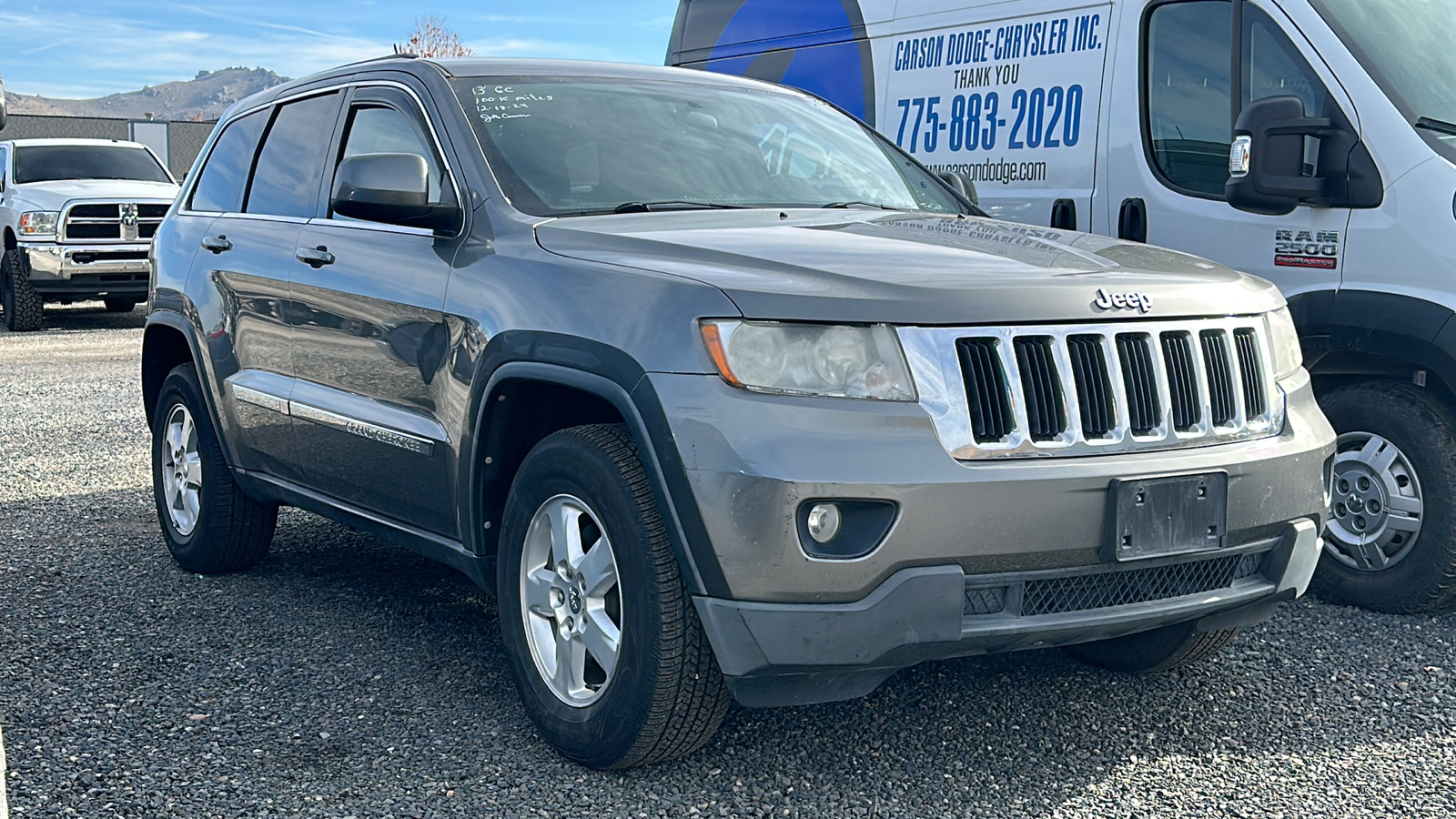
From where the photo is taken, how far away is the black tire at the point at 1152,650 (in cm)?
412

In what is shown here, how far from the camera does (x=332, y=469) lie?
182 inches

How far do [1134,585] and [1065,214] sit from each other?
8.97ft

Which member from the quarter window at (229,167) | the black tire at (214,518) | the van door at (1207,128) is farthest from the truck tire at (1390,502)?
the quarter window at (229,167)

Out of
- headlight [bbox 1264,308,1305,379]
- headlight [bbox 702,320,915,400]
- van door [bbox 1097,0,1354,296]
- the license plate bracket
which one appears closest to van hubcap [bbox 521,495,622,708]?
headlight [bbox 702,320,915,400]

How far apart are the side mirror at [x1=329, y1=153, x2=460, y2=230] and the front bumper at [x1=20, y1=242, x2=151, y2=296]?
12505 millimetres

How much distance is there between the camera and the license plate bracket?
3.24 metres

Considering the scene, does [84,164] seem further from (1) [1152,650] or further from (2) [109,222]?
(1) [1152,650]

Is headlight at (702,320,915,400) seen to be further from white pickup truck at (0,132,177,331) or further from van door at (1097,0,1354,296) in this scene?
white pickup truck at (0,132,177,331)

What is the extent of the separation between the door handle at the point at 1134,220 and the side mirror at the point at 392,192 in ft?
8.86

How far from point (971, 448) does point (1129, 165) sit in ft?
9.36

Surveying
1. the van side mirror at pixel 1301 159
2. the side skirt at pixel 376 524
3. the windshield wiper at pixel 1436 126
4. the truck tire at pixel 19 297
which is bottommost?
the truck tire at pixel 19 297

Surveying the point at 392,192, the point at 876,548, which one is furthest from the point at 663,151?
the point at 876,548

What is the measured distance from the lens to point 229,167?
18.4ft

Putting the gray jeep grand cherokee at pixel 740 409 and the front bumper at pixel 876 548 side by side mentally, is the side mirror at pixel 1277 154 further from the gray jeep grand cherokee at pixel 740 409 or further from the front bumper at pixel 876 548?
the front bumper at pixel 876 548
